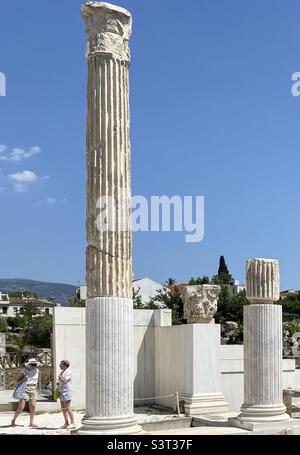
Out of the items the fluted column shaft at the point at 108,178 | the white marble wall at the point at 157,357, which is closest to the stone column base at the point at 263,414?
the white marble wall at the point at 157,357

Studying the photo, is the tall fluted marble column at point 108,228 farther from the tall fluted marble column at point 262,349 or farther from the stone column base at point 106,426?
the tall fluted marble column at point 262,349

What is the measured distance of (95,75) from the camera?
10.7 m

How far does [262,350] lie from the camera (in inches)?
491

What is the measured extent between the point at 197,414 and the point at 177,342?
1901 millimetres

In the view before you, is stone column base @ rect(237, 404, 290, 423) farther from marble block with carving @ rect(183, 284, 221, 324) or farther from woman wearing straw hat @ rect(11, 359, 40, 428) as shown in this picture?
woman wearing straw hat @ rect(11, 359, 40, 428)

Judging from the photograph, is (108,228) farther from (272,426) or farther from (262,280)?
(272,426)

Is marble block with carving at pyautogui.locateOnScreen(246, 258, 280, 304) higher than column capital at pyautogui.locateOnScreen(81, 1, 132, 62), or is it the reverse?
column capital at pyautogui.locateOnScreen(81, 1, 132, 62)

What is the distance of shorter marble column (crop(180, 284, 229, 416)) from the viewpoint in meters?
14.8

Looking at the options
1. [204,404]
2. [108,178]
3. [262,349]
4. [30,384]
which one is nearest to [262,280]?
[262,349]

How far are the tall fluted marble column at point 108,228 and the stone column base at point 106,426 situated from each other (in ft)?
0.05

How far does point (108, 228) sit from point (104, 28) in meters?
3.36

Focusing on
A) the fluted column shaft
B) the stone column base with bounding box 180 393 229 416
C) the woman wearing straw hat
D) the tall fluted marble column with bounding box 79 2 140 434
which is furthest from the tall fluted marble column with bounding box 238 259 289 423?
the woman wearing straw hat

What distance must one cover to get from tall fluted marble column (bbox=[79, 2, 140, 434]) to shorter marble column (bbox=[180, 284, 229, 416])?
475 centimetres
